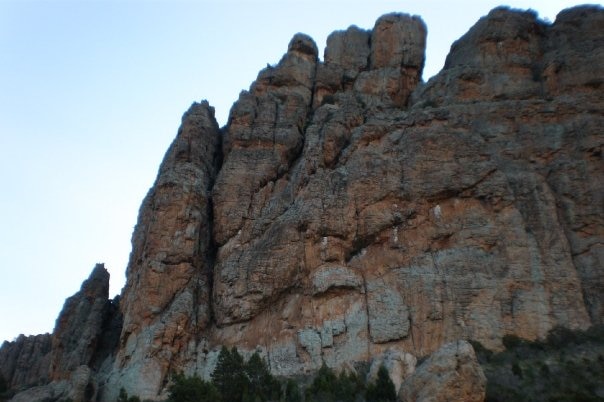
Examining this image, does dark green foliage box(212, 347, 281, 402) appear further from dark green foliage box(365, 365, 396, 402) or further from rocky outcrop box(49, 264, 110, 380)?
rocky outcrop box(49, 264, 110, 380)

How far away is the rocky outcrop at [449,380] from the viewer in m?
24.2

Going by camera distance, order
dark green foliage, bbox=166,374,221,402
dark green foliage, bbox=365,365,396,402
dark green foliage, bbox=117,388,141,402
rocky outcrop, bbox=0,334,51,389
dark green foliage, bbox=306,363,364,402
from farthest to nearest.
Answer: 1. rocky outcrop, bbox=0,334,51,389
2. dark green foliage, bbox=117,388,141,402
3. dark green foliage, bbox=166,374,221,402
4. dark green foliage, bbox=306,363,364,402
5. dark green foliage, bbox=365,365,396,402

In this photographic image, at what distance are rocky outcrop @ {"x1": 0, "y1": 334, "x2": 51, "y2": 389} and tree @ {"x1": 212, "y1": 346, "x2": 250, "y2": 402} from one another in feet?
93.0

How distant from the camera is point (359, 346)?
3847cm

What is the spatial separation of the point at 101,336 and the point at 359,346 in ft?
74.3

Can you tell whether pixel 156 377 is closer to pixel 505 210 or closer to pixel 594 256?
pixel 505 210

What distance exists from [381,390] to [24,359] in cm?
4803

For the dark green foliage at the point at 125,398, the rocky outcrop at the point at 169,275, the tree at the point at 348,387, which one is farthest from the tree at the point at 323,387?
the rocky outcrop at the point at 169,275

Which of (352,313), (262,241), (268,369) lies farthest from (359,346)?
(262,241)

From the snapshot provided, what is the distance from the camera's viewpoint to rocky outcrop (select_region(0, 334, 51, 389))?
6016cm

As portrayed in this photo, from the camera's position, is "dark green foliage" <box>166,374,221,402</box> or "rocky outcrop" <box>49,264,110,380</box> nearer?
"dark green foliage" <box>166,374,221,402</box>

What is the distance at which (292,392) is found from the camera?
112ft

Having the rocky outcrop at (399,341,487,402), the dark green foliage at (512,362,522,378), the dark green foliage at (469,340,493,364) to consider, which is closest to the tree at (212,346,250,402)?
the rocky outcrop at (399,341,487,402)

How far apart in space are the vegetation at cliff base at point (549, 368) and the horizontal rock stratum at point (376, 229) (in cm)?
110
